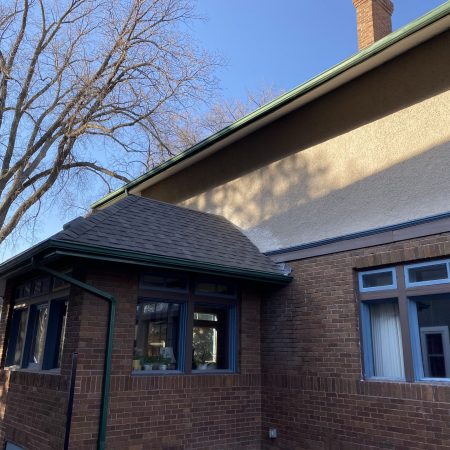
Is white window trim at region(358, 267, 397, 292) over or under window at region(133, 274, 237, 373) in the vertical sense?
over

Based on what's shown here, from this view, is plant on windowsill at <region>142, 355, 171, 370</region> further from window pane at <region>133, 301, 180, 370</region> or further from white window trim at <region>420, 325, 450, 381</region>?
white window trim at <region>420, 325, 450, 381</region>

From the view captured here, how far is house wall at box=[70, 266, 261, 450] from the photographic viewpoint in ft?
20.9

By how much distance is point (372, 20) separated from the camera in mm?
9633

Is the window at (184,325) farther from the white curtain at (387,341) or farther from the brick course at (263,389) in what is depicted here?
the white curtain at (387,341)

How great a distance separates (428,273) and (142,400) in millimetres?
4604

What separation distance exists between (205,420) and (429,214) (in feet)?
15.7

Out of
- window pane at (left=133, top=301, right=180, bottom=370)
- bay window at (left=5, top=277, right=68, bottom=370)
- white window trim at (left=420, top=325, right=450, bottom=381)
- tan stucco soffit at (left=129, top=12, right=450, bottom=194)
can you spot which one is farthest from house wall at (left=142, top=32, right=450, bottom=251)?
bay window at (left=5, top=277, right=68, bottom=370)

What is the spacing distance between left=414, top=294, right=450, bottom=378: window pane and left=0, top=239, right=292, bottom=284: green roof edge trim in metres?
2.47

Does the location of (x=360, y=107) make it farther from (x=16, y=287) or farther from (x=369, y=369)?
(x=16, y=287)

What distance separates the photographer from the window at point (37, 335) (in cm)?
777

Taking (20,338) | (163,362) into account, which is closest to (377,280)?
(163,362)

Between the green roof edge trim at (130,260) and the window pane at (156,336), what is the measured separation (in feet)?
3.08

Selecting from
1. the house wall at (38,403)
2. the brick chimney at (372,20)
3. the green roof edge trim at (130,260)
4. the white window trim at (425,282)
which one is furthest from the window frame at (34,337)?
the brick chimney at (372,20)

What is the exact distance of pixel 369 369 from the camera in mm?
6953
